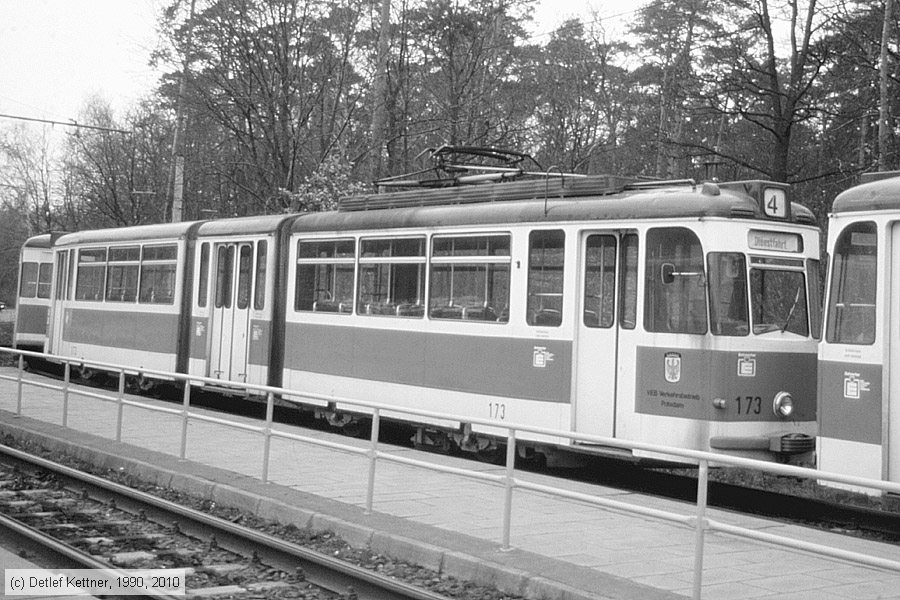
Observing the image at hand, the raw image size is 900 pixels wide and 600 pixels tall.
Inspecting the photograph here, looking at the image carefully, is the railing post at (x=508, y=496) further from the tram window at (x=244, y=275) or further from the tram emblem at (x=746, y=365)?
the tram window at (x=244, y=275)

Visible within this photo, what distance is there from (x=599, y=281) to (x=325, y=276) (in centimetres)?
544

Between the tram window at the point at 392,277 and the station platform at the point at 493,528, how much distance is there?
10.4 feet

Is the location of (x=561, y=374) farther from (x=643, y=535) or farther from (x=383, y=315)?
(x=643, y=535)

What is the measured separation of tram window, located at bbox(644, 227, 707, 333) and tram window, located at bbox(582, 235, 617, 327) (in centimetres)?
47

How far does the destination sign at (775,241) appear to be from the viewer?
11.9 meters

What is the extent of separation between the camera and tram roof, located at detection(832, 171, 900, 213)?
32.8ft

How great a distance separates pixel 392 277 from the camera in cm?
1531

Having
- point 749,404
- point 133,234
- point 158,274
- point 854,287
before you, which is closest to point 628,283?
point 749,404

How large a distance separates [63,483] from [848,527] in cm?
740

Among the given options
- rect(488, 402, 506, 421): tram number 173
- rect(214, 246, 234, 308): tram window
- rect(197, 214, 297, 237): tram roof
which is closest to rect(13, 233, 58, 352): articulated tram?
rect(197, 214, 297, 237): tram roof

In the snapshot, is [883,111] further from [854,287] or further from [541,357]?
[854,287]

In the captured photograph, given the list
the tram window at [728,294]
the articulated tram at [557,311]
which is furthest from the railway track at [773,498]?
the tram window at [728,294]

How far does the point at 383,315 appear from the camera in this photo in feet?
50.5

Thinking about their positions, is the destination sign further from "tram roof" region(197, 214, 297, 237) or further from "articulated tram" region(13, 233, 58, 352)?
"articulated tram" region(13, 233, 58, 352)
